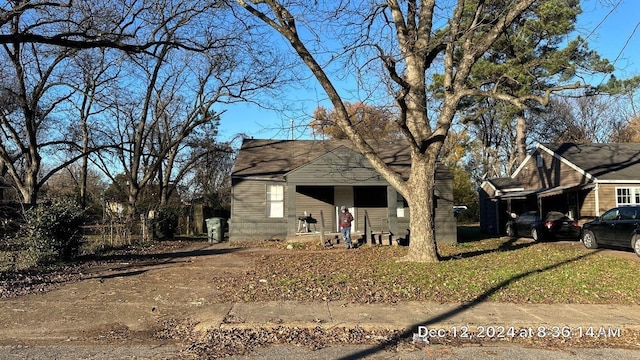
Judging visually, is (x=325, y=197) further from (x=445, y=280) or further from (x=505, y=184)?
(x=505, y=184)

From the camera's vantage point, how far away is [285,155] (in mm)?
24766

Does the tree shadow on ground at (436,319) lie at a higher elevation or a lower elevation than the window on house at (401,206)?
lower

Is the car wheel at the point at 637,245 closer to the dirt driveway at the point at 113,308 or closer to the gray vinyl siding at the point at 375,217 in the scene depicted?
the gray vinyl siding at the point at 375,217

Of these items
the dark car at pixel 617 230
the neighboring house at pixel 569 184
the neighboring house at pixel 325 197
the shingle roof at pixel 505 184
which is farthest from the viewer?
the shingle roof at pixel 505 184

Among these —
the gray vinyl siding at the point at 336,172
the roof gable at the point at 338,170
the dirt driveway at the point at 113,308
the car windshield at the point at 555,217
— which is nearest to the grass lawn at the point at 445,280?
the dirt driveway at the point at 113,308

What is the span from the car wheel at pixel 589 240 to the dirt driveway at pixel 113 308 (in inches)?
528

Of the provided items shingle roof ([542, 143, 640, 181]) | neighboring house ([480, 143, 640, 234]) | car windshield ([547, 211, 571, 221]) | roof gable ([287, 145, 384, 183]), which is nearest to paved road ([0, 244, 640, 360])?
roof gable ([287, 145, 384, 183])

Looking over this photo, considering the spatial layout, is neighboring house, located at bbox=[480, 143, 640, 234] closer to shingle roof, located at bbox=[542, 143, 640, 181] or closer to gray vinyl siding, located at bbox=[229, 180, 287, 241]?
shingle roof, located at bbox=[542, 143, 640, 181]

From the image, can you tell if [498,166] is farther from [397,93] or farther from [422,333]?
[422,333]

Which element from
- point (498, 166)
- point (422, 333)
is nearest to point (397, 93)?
point (422, 333)

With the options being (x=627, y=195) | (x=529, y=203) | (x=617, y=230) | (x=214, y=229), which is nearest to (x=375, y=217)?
(x=214, y=229)

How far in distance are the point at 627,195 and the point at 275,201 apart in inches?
673

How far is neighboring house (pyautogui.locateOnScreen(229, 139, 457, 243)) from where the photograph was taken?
19.8 meters

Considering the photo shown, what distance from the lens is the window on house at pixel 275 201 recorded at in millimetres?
21750
